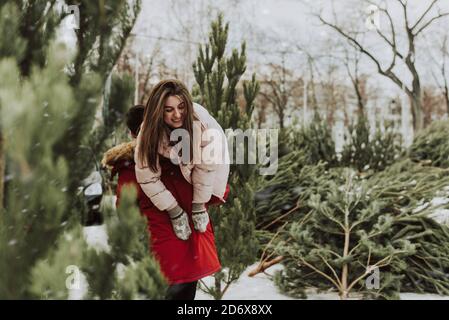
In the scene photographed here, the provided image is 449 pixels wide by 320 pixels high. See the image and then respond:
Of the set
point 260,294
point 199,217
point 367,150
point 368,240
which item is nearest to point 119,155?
point 199,217

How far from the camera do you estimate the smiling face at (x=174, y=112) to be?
5.00ft

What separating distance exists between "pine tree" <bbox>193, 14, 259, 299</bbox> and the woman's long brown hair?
872mm

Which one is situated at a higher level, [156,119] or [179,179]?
[156,119]

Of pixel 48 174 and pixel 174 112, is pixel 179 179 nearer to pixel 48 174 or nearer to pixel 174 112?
pixel 174 112

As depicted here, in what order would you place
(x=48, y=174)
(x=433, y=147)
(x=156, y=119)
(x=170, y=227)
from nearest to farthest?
1. (x=48, y=174)
2. (x=156, y=119)
3. (x=170, y=227)
4. (x=433, y=147)

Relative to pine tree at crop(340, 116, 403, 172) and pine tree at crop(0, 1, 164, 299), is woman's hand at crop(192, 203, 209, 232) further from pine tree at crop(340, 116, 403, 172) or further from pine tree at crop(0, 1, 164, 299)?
pine tree at crop(340, 116, 403, 172)

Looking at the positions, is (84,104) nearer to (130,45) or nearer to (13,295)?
(13,295)

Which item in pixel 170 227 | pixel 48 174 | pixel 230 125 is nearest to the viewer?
pixel 48 174

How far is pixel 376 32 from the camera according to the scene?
10102 mm

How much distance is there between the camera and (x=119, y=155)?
5.34 ft

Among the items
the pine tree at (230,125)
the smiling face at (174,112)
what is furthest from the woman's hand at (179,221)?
the pine tree at (230,125)

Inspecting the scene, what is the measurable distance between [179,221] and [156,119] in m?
0.35

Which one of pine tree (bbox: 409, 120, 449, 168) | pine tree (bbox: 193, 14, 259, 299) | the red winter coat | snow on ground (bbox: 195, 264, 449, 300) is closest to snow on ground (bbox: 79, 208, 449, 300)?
snow on ground (bbox: 195, 264, 449, 300)
